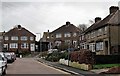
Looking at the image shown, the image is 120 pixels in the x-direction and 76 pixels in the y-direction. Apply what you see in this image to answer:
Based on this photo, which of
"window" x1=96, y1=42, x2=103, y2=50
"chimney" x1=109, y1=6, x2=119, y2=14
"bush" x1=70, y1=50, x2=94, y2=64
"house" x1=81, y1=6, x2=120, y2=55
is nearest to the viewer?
"bush" x1=70, y1=50, x2=94, y2=64

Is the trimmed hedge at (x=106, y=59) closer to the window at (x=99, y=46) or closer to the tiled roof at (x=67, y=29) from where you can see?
the window at (x=99, y=46)

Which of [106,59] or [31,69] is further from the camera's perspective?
[106,59]

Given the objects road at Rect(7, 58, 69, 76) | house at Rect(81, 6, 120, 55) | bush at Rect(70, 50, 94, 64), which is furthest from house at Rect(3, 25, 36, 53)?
bush at Rect(70, 50, 94, 64)

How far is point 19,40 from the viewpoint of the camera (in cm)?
12169

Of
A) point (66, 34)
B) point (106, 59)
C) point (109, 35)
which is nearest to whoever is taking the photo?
point (106, 59)

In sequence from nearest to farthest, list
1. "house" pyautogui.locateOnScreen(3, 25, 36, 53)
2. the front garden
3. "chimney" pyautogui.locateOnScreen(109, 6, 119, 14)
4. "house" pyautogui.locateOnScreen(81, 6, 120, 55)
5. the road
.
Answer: the road
the front garden
"house" pyautogui.locateOnScreen(81, 6, 120, 55)
"chimney" pyautogui.locateOnScreen(109, 6, 119, 14)
"house" pyautogui.locateOnScreen(3, 25, 36, 53)

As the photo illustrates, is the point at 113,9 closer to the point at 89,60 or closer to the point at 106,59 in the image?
the point at 106,59

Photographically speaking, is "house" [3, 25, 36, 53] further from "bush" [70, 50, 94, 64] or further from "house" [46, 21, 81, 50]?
"bush" [70, 50, 94, 64]

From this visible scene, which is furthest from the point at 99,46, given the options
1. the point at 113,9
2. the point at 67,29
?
the point at 67,29

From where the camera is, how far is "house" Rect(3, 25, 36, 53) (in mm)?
120812

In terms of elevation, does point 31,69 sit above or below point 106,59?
below

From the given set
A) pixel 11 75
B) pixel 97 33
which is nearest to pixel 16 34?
pixel 97 33

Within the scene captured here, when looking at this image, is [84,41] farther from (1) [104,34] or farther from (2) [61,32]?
(2) [61,32]

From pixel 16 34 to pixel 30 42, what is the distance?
6.06 m
